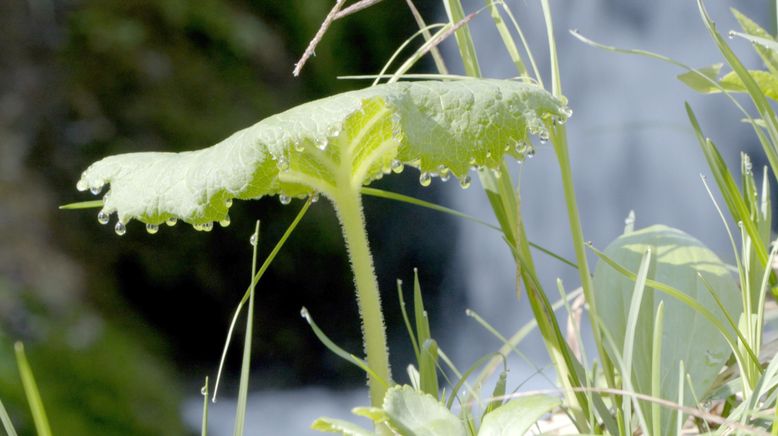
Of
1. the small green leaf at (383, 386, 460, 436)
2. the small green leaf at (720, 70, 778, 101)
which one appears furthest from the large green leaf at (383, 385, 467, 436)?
the small green leaf at (720, 70, 778, 101)

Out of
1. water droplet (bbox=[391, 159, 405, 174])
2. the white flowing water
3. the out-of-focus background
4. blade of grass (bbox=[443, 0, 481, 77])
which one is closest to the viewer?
water droplet (bbox=[391, 159, 405, 174])

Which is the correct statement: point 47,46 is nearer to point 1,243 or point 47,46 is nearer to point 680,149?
point 1,243

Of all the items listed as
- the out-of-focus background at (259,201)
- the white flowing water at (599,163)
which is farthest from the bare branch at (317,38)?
the white flowing water at (599,163)

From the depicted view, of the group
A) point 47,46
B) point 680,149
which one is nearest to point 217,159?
point 47,46

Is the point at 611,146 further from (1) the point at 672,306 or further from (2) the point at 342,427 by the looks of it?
(2) the point at 342,427

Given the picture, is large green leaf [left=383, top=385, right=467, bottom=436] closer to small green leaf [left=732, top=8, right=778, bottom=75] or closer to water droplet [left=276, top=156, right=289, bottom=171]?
water droplet [left=276, top=156, right=289, bottom=171]

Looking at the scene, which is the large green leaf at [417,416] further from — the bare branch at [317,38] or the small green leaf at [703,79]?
the small green leaf at [703,79]
